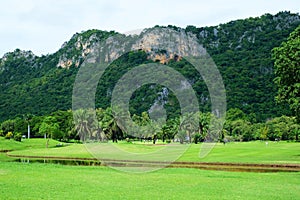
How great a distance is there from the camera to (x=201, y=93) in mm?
176375

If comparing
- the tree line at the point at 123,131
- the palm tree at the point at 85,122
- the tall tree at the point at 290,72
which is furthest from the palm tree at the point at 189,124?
the tall tree at the point at 290,72

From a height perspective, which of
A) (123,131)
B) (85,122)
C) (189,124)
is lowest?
(123,131)

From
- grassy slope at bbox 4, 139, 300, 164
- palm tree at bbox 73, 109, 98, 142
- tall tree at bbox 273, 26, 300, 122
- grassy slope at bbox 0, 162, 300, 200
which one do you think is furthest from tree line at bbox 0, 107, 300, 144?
grassy slope at bbox 0, 162, 300, 200

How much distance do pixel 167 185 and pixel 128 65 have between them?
102052 millimetres

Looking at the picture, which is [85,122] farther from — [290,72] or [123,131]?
[290,72]

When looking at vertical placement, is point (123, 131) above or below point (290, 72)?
below

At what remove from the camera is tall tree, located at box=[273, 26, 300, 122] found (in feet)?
131

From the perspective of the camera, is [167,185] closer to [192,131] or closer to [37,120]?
[192,131]

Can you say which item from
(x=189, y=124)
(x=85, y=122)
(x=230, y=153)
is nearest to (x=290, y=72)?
(x=230, y=153)

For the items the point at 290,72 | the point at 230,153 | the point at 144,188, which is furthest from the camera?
the point at 230,153

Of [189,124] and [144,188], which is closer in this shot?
[144,188]

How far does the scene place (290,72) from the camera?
41.1m

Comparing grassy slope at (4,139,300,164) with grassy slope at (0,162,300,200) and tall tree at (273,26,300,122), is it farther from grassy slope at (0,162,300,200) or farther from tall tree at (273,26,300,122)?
grassy slope at (0,162,300,200)

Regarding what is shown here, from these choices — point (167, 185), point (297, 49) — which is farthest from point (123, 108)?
point (167, 185)
